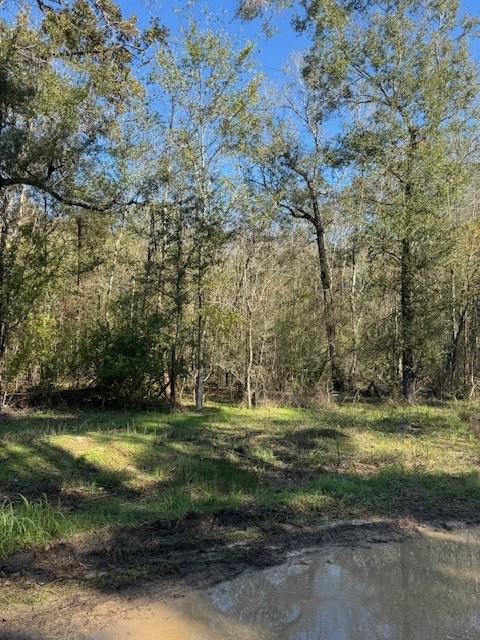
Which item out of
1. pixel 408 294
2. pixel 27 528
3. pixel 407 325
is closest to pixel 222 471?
pixel 27 528

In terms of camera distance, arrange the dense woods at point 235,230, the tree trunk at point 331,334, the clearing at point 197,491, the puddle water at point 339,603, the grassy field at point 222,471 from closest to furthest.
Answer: the puddle water at point 339,603
the clearing at point 197,491
the grassy field at point 222,471
the dense woods at point 235,230
the tree trunk at point 331,334

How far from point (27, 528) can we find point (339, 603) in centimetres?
256

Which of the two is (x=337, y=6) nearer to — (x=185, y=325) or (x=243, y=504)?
(x=185, y=325)

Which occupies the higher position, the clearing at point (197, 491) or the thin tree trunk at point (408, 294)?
the thin tree trunk at point (408, 294)

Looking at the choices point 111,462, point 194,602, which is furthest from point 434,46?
point 194,602

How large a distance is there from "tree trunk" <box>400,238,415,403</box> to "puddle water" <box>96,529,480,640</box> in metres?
11.9

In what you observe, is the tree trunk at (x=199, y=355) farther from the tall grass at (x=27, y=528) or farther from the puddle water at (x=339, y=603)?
the puddle water at (x=339, y=603)

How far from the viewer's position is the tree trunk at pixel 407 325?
648 inches

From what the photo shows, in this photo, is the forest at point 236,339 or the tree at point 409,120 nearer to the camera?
the forest at point 236,339

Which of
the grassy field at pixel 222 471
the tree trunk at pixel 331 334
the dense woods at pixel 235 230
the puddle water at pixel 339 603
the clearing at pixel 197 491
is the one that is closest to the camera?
the puddle water at pixel 339 603

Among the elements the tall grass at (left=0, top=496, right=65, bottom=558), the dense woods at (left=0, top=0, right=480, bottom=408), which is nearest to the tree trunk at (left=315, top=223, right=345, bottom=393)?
the dense woods at (left=0, top=0, right=480, bottom=408)

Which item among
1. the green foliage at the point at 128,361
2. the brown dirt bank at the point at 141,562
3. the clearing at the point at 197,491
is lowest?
the brown dirt bank at the point at 141,562

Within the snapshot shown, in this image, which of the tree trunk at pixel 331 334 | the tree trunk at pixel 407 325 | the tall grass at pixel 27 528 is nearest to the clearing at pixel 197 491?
the tall grass at pixel 27 528

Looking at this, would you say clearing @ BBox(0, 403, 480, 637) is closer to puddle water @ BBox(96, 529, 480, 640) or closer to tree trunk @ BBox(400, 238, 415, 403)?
puddle water @ BBox(96, 529, 480, 640)
